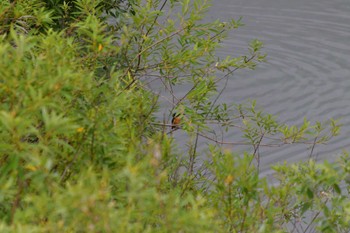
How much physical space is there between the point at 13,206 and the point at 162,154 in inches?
18.2

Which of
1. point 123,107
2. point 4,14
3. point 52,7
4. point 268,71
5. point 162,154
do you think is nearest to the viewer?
point 162,154

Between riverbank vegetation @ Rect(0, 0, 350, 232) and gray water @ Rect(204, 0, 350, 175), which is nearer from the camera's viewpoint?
riverbank vegetation @ Rect(0, 0, 350, 232)

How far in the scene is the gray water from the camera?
8723 mm

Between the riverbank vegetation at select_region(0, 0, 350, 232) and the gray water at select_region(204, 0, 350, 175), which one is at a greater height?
the gray water at select_region(204, 0, 350, 175)

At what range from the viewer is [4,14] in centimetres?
340

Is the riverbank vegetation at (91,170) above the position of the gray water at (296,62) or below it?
below

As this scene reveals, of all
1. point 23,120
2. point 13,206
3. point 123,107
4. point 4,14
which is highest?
A: point 4,14

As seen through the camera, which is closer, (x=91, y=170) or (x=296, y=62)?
(x=91, y=170)

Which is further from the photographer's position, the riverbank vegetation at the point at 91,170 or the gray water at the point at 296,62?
the gray water at the point at 296,62

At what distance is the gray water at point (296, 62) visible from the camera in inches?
343

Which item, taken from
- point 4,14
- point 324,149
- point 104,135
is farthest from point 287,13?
point 104,135

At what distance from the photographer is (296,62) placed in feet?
36.0

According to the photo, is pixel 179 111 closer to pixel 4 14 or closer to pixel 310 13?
pixel 4 14

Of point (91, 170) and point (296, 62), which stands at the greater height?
point (296, 62)
